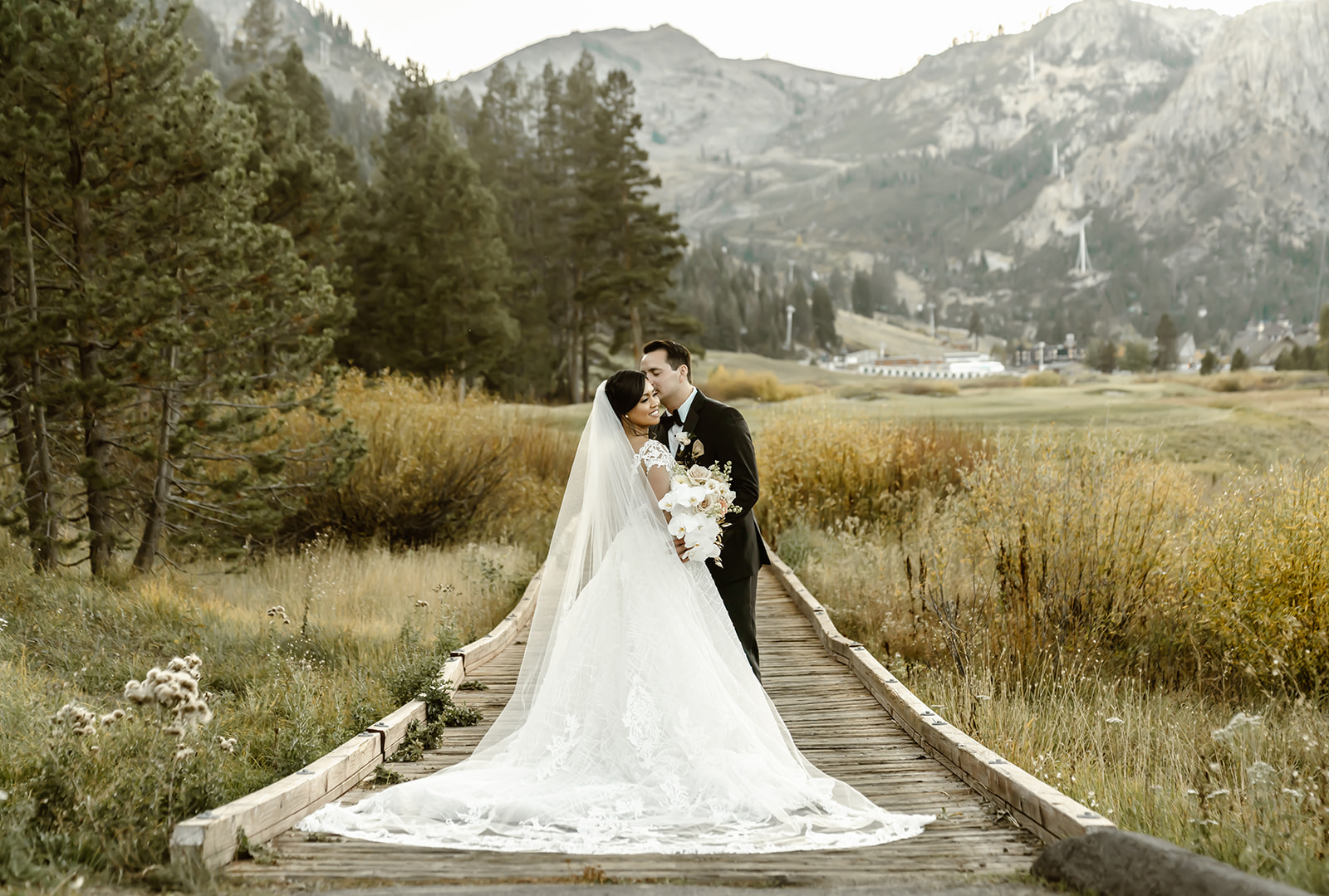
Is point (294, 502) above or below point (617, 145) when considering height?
below

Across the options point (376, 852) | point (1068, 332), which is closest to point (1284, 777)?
point (376, 852)

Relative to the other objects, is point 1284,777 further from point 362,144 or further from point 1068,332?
point 1068,332

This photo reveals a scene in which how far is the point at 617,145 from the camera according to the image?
45.7m

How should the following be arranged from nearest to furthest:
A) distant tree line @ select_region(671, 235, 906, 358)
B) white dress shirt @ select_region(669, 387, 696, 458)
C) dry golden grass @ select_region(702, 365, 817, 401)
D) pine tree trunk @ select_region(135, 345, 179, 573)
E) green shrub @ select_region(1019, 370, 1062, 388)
Result: white dress shirt @ select_region(669, 387, 696, 458) → pine tree trunk @ select_region(135, 345, 179, 573) → dry golden grass @ select_region(702, 365, 817, 401) → green shrub @ select_region(1019, 370, 1062, 388) → distant tree line @ select_region(671, 235, 906, 358)

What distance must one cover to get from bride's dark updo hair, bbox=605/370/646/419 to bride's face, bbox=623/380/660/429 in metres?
0.02

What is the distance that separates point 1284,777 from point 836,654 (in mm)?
3519

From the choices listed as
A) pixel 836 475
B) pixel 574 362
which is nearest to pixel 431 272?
pixel 574 362

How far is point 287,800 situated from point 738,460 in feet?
9.32

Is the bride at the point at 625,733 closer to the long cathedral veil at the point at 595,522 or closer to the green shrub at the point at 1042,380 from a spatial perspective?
the long cathedral veil at the point at 595,522

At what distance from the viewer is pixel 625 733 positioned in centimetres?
469

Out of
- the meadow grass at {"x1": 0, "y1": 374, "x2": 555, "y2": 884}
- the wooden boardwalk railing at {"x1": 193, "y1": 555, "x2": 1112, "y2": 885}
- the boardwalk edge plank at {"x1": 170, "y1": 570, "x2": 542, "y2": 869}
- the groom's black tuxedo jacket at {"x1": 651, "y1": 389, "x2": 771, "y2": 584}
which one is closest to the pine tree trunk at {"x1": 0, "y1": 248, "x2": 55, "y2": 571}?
the meadow grass at {"x1": 0, "y1": 374, "x2": 555, "y2": 884}

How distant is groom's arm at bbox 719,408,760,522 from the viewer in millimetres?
5465

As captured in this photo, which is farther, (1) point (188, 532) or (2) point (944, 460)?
(2) point (944, 460)

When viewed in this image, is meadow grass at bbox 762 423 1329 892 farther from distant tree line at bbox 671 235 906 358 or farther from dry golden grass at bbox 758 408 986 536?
distant tree line at bbox 671 235 906 358
